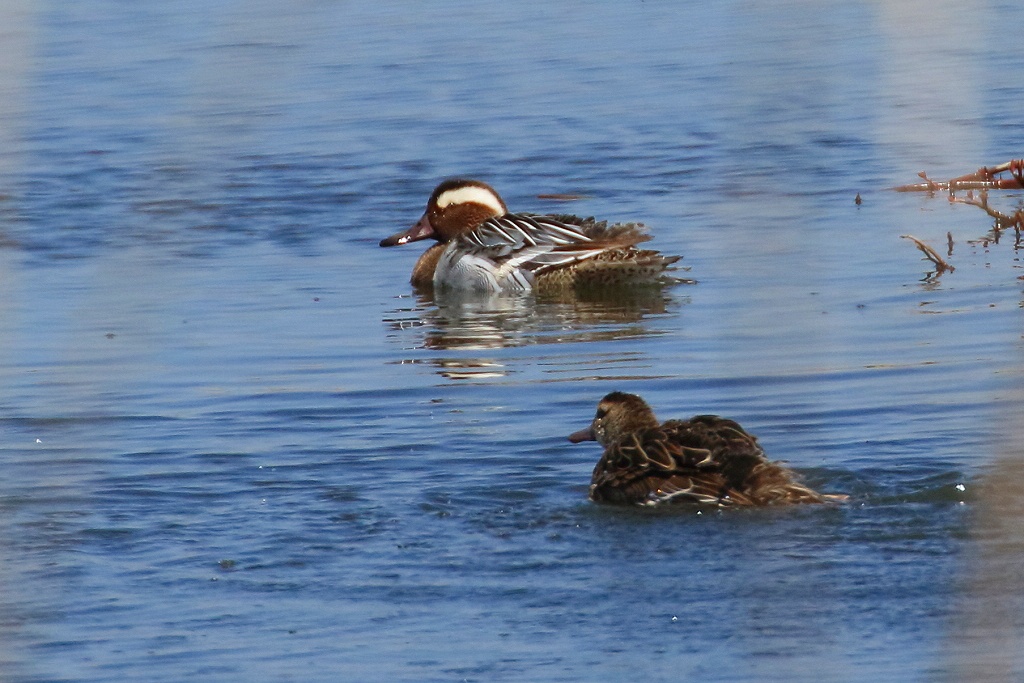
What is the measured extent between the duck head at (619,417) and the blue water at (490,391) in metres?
0.18

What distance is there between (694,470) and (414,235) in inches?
261

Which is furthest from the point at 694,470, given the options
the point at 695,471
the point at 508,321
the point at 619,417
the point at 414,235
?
the point at 414,235

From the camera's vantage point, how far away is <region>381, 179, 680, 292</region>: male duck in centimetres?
1194

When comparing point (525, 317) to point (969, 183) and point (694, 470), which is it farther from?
point (694, 470)

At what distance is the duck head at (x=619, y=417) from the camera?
7.08 metres

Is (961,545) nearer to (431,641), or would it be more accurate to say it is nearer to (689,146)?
(431,641)

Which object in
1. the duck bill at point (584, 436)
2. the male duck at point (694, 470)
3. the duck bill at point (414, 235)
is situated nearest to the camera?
the male duck at point (694, 470)

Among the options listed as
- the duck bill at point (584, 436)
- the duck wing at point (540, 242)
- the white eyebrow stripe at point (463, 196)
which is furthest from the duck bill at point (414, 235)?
the duck bill at point (584, 436)

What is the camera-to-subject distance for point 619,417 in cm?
711

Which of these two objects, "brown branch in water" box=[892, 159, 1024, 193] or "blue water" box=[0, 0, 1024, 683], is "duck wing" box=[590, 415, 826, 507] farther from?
"brown branch in water" box=[892, 159, 1024, 193]

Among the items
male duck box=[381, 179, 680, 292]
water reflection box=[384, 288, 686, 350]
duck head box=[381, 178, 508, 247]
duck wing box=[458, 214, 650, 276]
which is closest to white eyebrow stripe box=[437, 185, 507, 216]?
duck head box=[381, 178, 508, 247]

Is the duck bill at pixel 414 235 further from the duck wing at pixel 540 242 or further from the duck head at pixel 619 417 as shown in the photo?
the duck head at pixel 619 417

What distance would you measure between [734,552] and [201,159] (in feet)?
12.1

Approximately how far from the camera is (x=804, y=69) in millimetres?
2160
